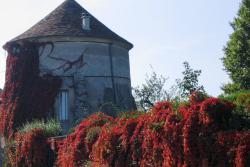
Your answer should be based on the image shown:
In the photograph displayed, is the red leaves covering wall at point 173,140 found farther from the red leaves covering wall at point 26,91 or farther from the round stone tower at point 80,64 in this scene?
the red leaves covering wall at point 26,91

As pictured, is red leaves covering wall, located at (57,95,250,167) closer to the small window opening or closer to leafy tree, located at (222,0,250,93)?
the small window opening

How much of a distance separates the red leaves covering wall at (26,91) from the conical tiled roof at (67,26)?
1.06 metres

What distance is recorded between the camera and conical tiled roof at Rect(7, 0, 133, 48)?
1114 inches

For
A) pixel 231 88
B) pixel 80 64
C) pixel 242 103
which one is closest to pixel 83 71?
pixel 80 64

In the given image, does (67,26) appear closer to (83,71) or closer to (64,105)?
(83,71)

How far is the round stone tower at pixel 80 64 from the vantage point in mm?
28000

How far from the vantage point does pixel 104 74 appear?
1134 inches

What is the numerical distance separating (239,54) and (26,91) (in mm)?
13932

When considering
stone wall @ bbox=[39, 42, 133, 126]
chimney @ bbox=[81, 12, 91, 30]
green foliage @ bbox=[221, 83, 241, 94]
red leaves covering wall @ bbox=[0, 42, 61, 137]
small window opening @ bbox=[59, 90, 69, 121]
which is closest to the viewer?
red leaves covering wall @ bbox=[0, 42, 61, 137]

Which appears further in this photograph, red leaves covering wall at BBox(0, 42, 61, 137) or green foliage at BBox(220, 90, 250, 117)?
red leaves covering wall at BBox(0, 42, 61, 137)


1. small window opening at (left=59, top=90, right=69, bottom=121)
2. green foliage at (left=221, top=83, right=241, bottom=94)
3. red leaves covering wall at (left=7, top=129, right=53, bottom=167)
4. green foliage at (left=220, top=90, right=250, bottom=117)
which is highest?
green foliage at (left=221, top=83, right=241, bottom=94)

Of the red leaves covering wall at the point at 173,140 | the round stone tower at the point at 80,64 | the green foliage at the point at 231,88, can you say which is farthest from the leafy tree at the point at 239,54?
the red leaves covering wall at the point at 173,140

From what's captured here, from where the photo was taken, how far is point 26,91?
28.0 metres

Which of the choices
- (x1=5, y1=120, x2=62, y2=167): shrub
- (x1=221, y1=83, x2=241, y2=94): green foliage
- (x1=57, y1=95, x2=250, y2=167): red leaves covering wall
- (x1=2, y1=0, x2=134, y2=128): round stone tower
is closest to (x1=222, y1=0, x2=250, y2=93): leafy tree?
(x1=221, y1=83, x2=241, y2=94): green foliage
